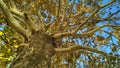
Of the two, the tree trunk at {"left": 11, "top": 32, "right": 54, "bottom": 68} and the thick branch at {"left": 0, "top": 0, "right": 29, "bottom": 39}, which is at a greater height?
the thick branch at {"left": 0, "top": 0, "right": 29, "bottom": 39}

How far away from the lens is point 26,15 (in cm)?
688

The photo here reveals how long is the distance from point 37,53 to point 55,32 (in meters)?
1.06

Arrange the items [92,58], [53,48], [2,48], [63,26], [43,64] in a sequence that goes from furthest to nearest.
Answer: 1. [92,58]
2. [2,48]
3. [63,26]
4. [53,48]
5. [43,64]

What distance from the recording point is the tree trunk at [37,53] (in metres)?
6.18

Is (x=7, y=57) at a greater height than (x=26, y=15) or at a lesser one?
lesser

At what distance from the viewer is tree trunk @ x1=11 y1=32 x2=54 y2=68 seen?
→ 6.18 m

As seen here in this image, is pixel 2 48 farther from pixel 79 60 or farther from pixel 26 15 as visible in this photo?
A: pixel 79 60

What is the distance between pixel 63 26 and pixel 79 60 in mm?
2463

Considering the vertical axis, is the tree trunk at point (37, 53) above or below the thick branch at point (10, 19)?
below

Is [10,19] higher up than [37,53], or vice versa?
[10,19]

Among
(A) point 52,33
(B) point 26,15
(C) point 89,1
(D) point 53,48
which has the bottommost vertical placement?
(D) point 53,48

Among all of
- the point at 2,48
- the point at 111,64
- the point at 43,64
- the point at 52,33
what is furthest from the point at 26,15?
the point at 111,64

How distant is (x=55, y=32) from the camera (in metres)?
7.16

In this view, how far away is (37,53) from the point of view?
6.39 meters
